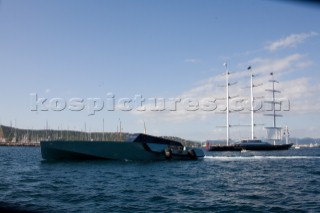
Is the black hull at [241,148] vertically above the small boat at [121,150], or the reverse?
the small boat at [121,150]

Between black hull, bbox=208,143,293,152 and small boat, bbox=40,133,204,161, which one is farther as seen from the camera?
black hull, bbox=208,143,293,152

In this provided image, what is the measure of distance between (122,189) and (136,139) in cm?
3167

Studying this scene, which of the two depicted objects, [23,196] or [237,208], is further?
[23,196]

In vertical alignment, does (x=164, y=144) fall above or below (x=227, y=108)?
below

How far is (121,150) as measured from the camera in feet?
171

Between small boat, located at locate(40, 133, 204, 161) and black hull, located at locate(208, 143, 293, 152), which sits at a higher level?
small boat, located at locate(40, 133, 204, 161)

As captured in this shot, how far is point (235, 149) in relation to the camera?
116750mm

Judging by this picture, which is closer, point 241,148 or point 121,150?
point 121,150

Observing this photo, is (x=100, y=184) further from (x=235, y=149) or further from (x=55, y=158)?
(x=235, y=149)

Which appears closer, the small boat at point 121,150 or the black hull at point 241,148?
the small boat at point 121,150

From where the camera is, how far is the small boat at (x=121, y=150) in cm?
4947

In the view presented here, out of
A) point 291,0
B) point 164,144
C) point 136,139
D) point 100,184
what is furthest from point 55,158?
point 291,0

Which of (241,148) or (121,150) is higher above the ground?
(121,150)

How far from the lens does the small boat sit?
49469 mm
